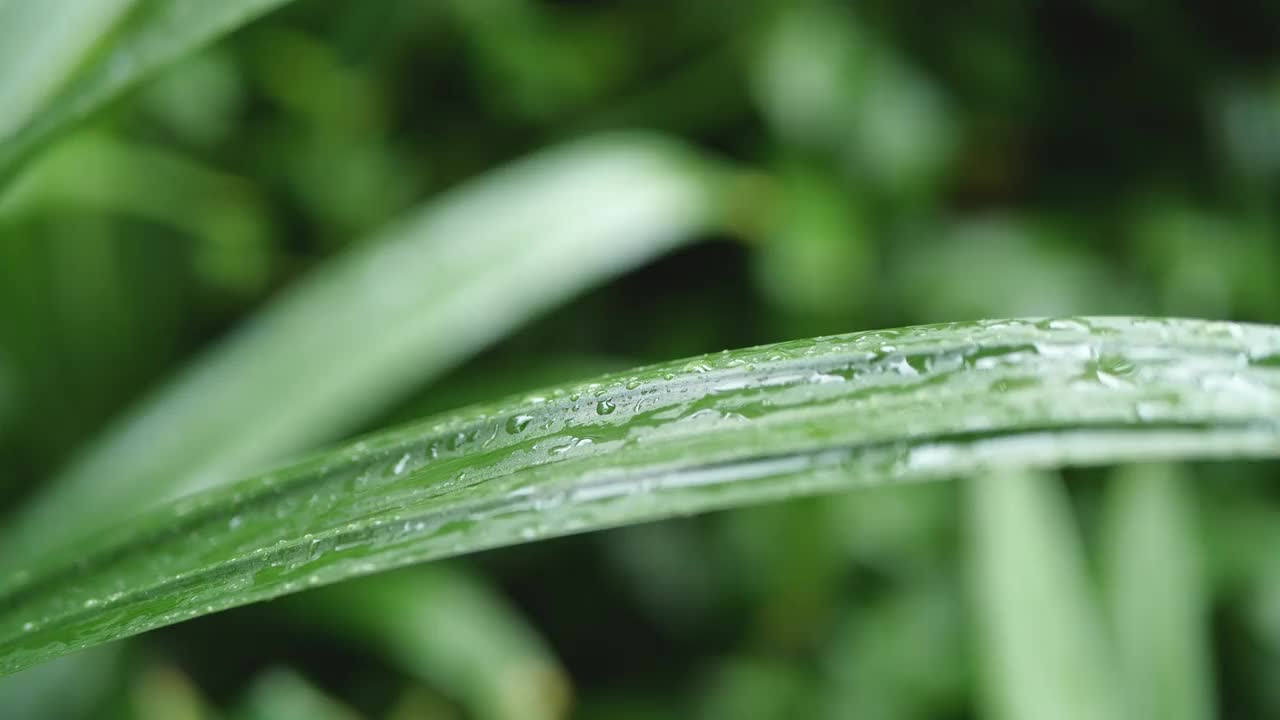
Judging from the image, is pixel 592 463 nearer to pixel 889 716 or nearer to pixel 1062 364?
pixel 1062 364

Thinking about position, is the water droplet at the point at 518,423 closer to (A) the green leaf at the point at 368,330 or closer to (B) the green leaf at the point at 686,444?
(B) the green leaf at the point at 686,444

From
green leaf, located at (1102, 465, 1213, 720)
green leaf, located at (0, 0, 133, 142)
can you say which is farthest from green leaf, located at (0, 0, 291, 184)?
green leaf, located at (1102, 465, 1213, 720)

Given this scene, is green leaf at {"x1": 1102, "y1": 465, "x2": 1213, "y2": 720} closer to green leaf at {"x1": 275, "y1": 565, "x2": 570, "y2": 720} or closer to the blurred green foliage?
the blurred green foliage

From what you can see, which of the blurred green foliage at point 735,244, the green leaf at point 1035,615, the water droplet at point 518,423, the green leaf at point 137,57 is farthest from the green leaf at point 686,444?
the blurred green foliage at point 735,244

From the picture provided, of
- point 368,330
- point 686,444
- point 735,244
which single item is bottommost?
point 686,444

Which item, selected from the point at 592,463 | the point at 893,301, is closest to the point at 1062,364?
the point at 592,463

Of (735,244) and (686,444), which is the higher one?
(735,244)

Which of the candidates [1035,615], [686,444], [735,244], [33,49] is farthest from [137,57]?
[735,244]

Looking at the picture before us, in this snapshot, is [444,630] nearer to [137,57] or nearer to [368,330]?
[368,330]
